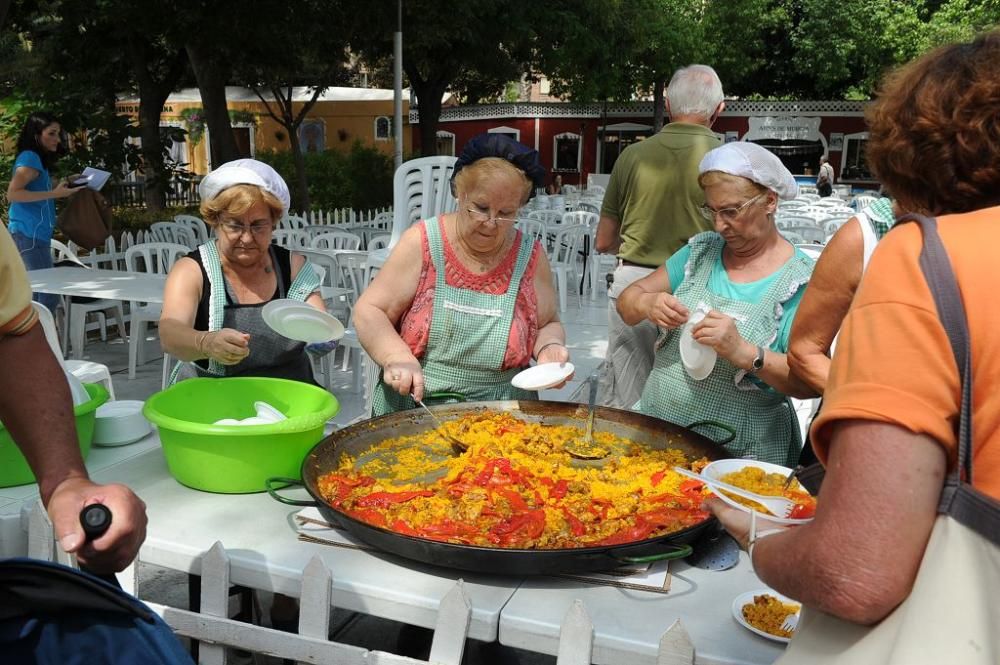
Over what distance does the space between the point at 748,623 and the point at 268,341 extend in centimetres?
186

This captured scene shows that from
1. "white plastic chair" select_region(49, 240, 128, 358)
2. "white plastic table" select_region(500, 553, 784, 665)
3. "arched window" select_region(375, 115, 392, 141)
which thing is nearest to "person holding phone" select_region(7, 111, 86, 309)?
"white plastic chair" select_region(49, 240, 128, 358)

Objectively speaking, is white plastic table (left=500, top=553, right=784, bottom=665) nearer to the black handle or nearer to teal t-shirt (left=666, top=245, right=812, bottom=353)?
the black handle

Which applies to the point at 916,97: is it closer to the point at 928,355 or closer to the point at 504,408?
the point at 928,355

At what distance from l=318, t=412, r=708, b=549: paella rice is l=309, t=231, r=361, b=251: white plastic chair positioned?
648 cm

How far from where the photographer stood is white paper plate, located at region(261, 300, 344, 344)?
2545 mm

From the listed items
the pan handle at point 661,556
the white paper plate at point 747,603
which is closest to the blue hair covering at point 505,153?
the pan handle at point 661,556

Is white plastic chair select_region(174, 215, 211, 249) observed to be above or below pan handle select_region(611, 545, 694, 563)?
above

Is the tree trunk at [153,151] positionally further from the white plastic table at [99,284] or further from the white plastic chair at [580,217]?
the white plastic chair at [580,217]

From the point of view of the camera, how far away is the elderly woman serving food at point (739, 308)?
8.33 ft

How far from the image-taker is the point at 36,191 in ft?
21.9

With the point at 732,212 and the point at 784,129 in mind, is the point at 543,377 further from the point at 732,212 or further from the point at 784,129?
the point at 784,129

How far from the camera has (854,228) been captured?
2.01m

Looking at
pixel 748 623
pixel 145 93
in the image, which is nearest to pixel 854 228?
pixel 748 623

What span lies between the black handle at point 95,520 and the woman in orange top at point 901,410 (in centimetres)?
98
